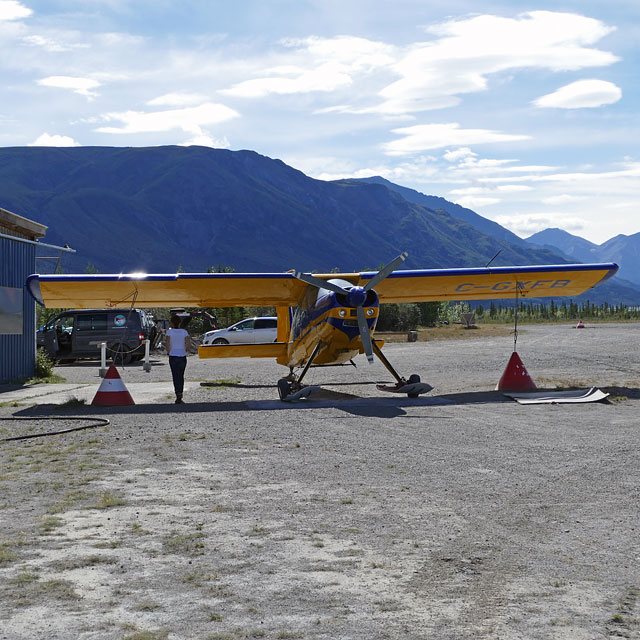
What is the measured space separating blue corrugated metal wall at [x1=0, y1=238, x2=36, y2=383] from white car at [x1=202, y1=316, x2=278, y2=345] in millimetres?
15135

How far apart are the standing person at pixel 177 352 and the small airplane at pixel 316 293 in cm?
143

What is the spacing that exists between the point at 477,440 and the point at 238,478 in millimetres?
3727

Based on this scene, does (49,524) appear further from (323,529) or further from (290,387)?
(290,387)

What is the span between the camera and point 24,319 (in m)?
20.1

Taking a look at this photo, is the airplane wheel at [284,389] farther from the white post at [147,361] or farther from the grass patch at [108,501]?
the grass patch at [108,501]

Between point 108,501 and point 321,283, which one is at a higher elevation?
point 321,283

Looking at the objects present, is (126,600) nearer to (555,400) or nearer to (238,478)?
(238,478)

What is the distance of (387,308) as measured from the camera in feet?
179

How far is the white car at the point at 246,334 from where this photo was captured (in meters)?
35.5

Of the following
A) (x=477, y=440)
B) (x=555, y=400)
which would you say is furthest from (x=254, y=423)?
(x=555, y=400)

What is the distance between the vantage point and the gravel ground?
13.1 ft

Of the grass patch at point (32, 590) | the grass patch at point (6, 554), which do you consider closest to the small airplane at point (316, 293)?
the grass patch at point (6, 554)

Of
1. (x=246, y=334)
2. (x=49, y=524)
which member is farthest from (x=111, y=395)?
(x=246, y=334)

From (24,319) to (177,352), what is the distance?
270 inches
